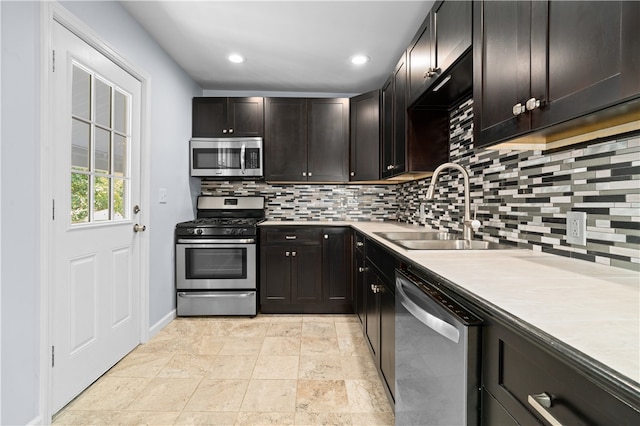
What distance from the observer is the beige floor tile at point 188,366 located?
1949 millimetres

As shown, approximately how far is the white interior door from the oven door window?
2.03 feet

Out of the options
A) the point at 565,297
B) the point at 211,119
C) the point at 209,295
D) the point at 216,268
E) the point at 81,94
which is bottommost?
the point at 209,295

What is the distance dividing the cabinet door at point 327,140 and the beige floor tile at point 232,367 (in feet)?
6.13

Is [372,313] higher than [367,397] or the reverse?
higher

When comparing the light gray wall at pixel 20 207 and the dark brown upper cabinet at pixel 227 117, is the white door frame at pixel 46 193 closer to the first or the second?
the light gray wall at pixel 20 207

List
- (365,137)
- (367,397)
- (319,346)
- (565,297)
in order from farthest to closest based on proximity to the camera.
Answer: (365,137) < (319,346) < (367,397) < (565,297)

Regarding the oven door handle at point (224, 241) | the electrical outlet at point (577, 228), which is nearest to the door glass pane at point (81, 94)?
the oven door handle at point (224, 241)

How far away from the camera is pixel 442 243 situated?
171 centimetres

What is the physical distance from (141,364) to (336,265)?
5.73 ft

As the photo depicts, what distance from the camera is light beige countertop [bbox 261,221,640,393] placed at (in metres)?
0.45

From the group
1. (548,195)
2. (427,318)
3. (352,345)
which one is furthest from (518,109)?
(352,345)

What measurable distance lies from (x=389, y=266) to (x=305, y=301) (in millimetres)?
1653

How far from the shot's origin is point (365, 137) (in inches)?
123

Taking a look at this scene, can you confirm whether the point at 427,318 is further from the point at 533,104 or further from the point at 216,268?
the point at 216,268
